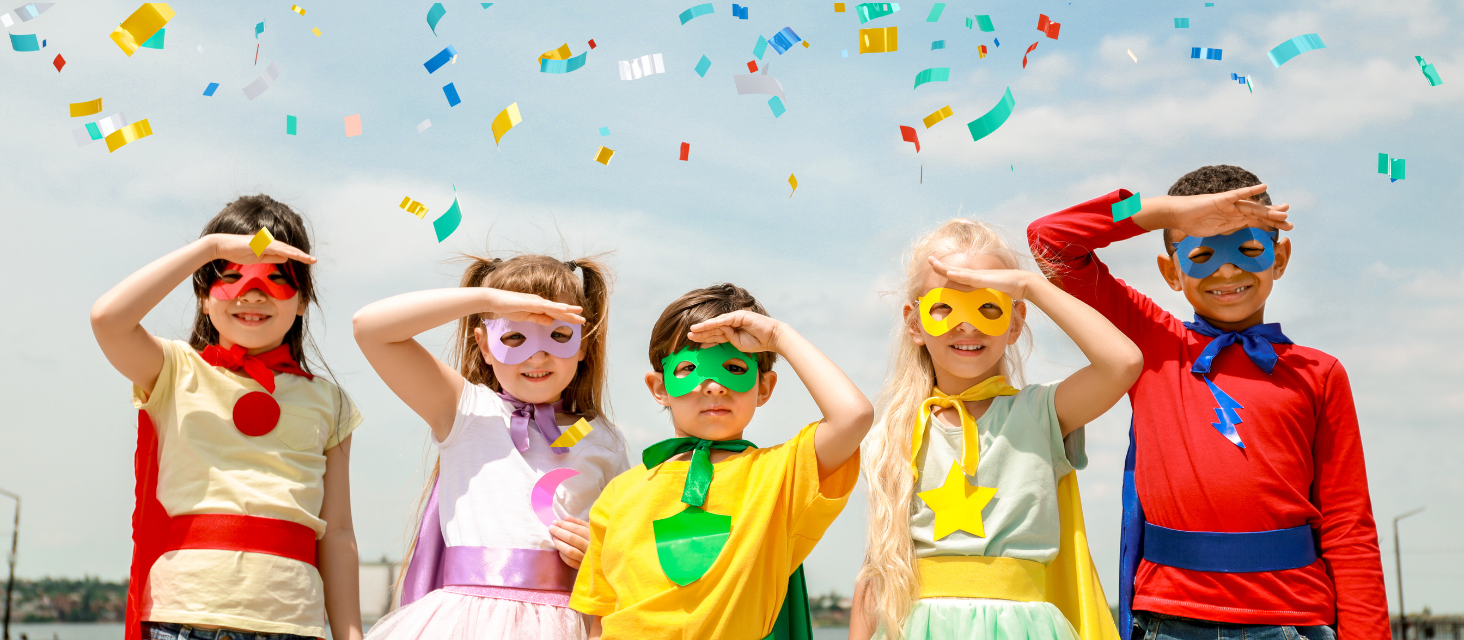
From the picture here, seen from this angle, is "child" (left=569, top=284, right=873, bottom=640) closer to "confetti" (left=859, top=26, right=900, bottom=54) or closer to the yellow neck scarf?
the yellow neck scarf

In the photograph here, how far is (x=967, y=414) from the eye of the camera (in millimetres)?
3137

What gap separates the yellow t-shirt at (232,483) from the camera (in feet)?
10.5

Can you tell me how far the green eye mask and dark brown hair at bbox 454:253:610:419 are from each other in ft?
2.18

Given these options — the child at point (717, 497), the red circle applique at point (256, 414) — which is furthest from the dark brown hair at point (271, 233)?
the child at point (717, 497)

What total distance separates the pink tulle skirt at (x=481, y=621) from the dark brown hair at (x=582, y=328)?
75 centimetres

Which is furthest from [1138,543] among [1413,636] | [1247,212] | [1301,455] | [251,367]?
[1413,636]

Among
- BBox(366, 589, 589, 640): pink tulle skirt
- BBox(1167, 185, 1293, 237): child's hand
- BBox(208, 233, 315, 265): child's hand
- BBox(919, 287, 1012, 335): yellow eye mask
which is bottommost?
BBox(366, 589, 589, 640): pink tulle skirt

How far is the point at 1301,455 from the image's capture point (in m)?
3.22

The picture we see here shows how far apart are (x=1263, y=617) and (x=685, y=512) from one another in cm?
182

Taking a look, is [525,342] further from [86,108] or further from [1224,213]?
[1224,213]

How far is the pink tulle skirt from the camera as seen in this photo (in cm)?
297

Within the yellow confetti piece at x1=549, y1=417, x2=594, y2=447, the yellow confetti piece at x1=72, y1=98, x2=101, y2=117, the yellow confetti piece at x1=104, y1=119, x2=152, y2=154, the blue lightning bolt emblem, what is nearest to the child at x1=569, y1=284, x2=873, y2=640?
the yellow confetti piece at x1=549, y1=417, x2=594, y2=447

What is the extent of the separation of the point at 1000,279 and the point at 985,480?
0.62 m

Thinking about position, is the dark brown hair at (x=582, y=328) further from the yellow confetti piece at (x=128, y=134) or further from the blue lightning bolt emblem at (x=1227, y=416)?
the blue lightning bolt emblem at (x=1227, y=416)
